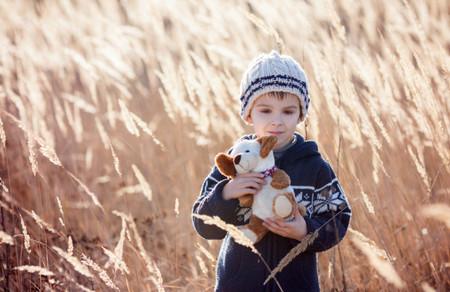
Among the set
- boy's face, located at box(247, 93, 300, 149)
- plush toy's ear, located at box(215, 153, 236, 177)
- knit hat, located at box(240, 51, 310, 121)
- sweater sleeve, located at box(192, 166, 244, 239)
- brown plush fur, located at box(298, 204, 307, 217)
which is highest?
knit hat, located at box(240, 51, 310, 121)

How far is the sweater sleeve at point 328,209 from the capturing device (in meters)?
2.18

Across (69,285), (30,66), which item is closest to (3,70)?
(30,66)

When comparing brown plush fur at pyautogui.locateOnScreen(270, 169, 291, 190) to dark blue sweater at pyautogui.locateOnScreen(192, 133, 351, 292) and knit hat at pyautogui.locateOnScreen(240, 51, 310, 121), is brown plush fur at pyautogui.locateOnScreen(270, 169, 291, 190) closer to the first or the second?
dark blue sweater at pyautogui.locateOnScreen(192, 133, 351, 292)

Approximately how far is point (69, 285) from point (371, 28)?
256 centimetres

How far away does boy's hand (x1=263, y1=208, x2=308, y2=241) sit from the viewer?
2.05 metres

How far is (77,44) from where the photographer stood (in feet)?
22.0

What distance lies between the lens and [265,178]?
2.08 m

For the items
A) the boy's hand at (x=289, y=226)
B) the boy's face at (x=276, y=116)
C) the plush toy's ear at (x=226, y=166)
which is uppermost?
the boy's face at (x=276, y=116)

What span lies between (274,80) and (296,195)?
35 cm

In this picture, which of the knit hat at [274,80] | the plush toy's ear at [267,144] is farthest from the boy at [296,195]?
the plush toy's ear at [267,144]

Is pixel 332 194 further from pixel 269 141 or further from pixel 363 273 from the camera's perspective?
pixel 363 273

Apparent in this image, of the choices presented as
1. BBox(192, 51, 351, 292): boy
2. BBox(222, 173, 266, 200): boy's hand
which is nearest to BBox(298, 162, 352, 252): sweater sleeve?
BBox(192, 51, 351, 292): boy

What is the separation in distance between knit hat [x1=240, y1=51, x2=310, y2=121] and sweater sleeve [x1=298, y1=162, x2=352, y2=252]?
223 mm

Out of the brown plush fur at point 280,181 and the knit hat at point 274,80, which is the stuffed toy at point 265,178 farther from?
the knit hat at point 274,80
